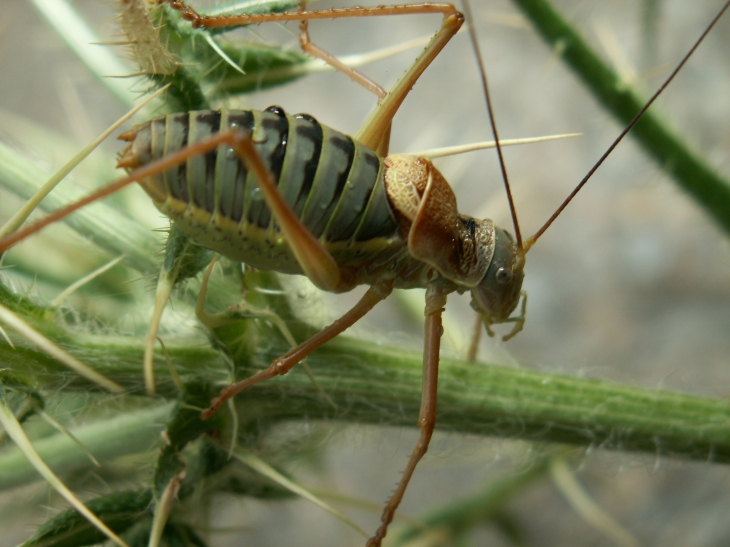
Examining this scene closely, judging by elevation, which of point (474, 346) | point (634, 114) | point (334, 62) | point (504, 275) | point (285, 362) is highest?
point (634, 114)

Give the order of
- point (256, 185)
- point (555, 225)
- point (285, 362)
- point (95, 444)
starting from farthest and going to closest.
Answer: point (555, 225) < point (95, 444) < point (285, 362) < point (256, 185)

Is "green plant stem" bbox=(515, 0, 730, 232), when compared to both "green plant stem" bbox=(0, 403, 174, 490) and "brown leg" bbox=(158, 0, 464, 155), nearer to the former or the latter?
"brown leg" bbox=(158, 0, 464, 155)

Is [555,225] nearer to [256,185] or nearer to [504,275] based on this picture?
[504,275]

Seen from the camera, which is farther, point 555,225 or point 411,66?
point 555,225

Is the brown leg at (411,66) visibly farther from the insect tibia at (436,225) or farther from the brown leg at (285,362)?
the brown leg at (285,362)

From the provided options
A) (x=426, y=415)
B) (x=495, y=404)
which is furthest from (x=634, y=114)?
(x=426, y=415)

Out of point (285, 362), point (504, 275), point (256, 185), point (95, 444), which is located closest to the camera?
point (256, 185)
